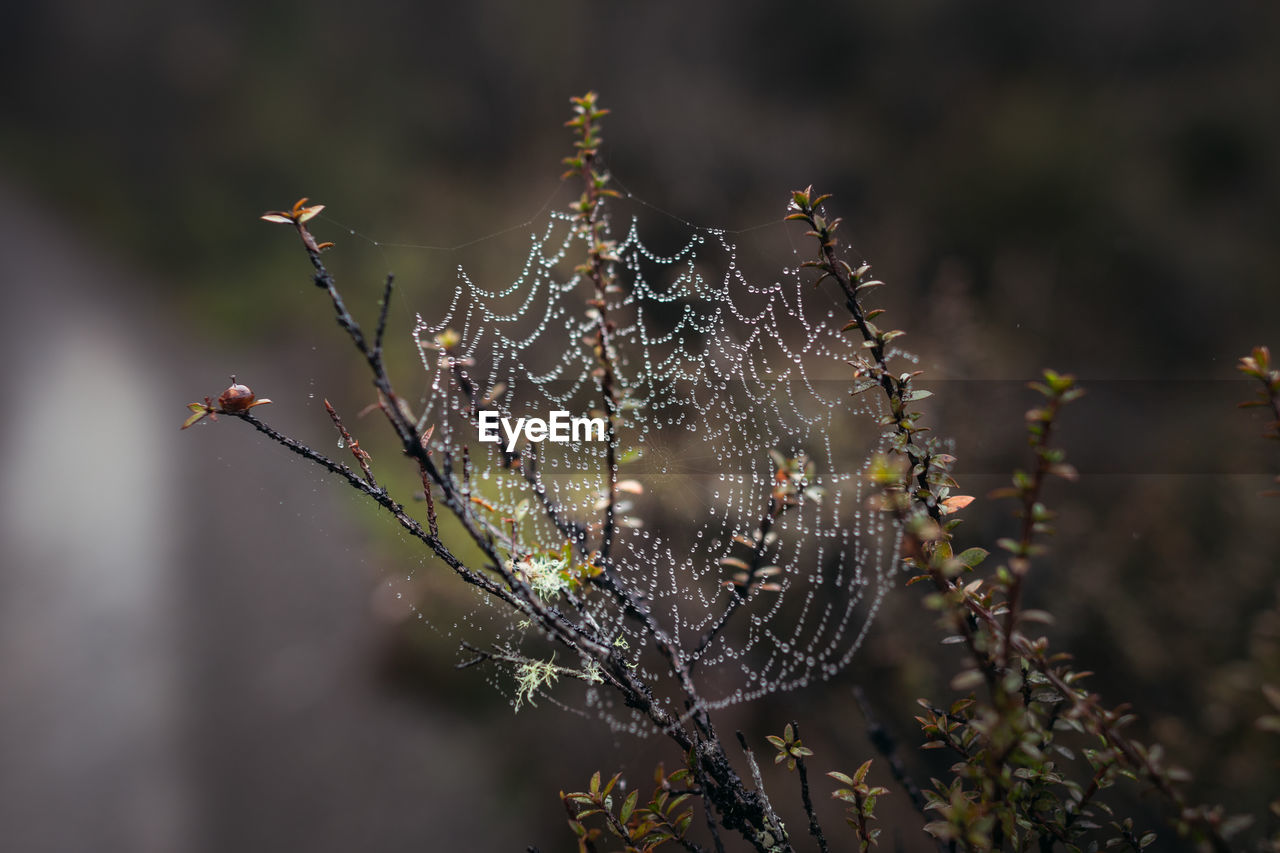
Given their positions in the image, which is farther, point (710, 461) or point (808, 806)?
point (710, 461)

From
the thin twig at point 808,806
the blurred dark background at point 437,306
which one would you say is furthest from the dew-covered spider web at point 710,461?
the thin twig at point 808,806

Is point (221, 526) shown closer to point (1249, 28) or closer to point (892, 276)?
point (892, 276)

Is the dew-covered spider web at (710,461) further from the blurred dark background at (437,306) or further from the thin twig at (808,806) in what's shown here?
the thin twig at (808,806)

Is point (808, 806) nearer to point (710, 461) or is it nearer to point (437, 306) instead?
point (710, 461)

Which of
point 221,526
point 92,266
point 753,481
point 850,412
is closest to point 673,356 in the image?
point 753,481

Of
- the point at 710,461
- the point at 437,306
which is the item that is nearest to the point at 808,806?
the point at 710,461

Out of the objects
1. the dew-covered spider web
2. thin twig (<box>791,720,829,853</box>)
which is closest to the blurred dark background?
the dew-covered spider web

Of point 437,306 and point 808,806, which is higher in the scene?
point 437,306
